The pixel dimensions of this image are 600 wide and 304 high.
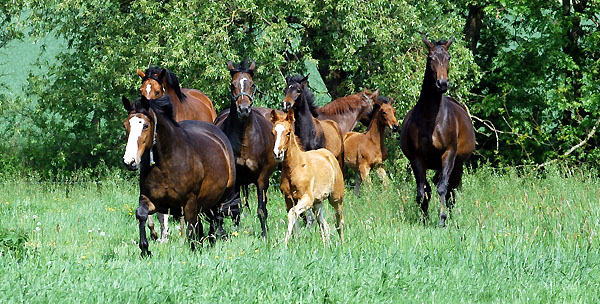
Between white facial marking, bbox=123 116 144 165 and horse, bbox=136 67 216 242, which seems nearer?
white facial marking, bbox=123 116 144 165

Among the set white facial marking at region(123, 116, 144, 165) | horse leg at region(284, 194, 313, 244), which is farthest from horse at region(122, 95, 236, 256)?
horse leg at region(284, 194, 313, 244)

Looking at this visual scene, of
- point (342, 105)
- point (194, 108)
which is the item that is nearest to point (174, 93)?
point (194, 108)

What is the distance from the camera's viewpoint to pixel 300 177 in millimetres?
9797

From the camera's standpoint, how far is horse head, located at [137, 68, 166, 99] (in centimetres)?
1238

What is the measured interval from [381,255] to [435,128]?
474 centimetres

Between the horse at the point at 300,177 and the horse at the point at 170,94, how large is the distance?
247 centimetres

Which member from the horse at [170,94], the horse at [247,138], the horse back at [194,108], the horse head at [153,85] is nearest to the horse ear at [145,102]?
the horse at [170,94]

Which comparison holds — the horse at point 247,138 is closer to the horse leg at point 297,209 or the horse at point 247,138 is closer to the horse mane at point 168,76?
the horse mane at point 168,76

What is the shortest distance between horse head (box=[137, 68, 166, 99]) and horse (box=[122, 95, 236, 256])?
2575 millimetres

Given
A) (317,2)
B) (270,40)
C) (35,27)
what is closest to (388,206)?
(270,40)

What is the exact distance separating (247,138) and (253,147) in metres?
0.15

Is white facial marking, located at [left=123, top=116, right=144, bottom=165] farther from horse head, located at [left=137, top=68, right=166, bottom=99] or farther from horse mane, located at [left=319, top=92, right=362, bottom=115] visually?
horse mane, located at [left=319, top=92, right=362, bottom=115]

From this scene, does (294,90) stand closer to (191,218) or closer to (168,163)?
(191,218)

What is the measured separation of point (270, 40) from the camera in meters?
17.7
